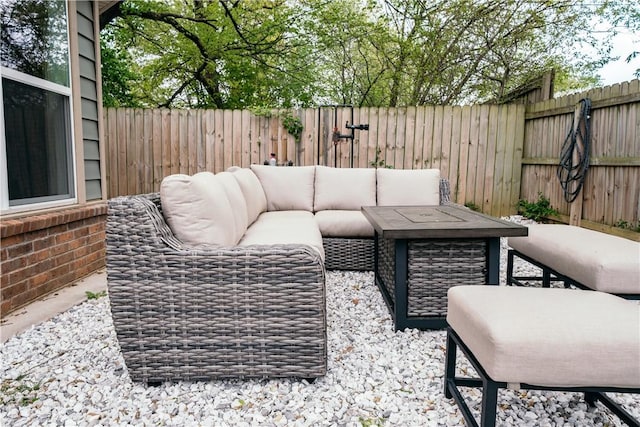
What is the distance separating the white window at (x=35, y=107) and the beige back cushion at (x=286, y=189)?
5.11 feet

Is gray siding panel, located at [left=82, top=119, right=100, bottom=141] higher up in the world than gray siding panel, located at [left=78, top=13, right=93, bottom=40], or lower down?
lower down

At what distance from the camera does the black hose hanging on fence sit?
402 centimetres

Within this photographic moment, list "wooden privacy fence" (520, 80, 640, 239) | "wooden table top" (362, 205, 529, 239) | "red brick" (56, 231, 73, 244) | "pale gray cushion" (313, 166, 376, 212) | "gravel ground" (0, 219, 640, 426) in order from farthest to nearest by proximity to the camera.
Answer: "pale gray cushion" (313, 166, 376, 212), "wooden privacy fence" (520, 80, 640, 239), "red brick" (56, 231, 73, 244), "wooden table top" (362, 205, 529, 239), "gravel ground" (0, 219, 640, 426)

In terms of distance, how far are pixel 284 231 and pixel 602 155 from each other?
325cm

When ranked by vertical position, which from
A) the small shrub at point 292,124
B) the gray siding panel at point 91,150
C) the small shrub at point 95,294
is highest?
the small shrub at point 292,124

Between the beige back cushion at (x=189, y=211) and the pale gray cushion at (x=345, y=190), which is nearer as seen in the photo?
the beige back cushion at (x=189, y=211)

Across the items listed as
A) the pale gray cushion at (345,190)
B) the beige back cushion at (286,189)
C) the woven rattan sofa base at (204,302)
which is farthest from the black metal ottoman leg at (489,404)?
the beige back cushion at (286,189)

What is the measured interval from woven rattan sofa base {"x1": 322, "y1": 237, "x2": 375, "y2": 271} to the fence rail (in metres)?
2.25

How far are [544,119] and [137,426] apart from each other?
5.15 m

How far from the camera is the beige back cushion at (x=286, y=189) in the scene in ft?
12.5

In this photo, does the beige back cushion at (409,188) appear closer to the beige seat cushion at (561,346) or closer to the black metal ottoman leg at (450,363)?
the black metal ottoman leg at (450,363)

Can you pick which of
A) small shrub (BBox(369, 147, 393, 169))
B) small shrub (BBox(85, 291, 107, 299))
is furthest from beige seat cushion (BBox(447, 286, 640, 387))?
small shrub (BBox(369, 147, 393, 169))

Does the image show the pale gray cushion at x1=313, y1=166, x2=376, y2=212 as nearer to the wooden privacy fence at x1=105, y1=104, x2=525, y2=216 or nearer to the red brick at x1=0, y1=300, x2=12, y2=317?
the wooden privacy fence at x1=105, y1=104, x2=525, y2=216

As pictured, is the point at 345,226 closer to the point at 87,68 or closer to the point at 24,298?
the point at 24,298
